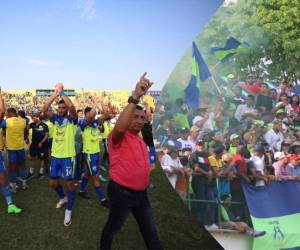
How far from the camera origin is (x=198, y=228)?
530 cm

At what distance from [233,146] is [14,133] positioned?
532cm

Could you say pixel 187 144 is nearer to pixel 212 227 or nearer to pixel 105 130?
pixel 212 227

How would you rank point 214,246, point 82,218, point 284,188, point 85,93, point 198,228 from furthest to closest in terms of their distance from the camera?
point 85,93, point 82,218, point 198,228, point 214,246, point 284,188

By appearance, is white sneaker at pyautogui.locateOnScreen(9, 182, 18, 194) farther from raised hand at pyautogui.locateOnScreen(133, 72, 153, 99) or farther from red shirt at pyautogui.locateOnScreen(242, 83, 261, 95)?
red shirt at pyautogui.locateOnScreen(242, 83, 261, 95)

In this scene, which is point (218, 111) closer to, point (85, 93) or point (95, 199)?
point (95, 199)

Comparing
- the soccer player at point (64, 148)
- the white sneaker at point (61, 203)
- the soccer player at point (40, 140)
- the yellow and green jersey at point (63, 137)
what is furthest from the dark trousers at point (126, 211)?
the soccer player at point (40, 140)

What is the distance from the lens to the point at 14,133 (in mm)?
7473

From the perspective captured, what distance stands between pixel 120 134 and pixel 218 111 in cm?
122

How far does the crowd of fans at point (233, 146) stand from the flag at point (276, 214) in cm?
8

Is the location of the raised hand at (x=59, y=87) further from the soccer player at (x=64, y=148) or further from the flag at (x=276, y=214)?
the flag at (x=276, y=214)

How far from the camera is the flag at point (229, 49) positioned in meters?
3.74

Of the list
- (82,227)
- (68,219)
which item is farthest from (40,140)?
(82,227)

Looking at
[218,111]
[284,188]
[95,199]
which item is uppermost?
[218,111]

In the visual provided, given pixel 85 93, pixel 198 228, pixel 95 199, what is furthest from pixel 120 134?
pixel 85 93
